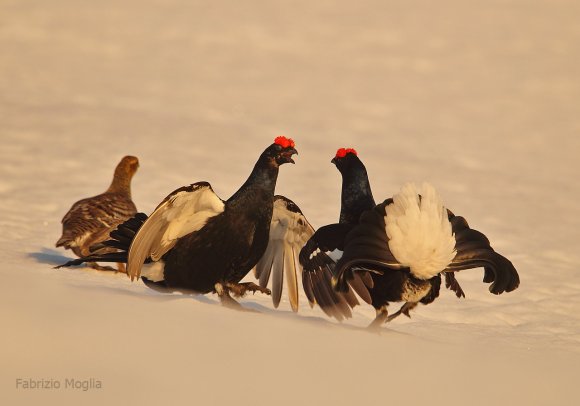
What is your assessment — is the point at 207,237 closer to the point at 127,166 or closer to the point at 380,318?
the point at 380,318

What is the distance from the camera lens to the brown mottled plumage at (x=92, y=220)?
9766mm

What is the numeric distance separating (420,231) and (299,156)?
10.0 m

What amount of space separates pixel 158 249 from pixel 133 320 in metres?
2.15

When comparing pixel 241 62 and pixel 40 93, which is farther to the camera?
pixel 241 62

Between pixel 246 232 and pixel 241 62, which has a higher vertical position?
pixel 241 62

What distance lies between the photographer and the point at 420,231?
22.4ft

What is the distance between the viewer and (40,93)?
64.1 ft

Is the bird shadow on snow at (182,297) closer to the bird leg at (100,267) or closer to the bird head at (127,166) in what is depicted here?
the bird leg at (100,267)

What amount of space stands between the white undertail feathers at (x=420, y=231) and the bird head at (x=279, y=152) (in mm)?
1156

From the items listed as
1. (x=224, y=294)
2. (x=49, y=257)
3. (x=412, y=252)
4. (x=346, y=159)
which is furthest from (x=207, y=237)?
(x=49, y=257)

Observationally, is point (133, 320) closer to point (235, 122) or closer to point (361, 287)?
point (361, 287)

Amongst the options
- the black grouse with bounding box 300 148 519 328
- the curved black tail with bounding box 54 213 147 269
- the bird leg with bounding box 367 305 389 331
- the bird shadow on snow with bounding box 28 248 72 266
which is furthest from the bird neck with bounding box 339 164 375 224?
the bird shadow on snow with bounding box 28 248 72 266

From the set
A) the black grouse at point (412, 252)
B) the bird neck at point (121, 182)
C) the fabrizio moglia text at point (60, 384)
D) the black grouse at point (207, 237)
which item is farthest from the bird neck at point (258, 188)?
the bird neck at point (121, 182)

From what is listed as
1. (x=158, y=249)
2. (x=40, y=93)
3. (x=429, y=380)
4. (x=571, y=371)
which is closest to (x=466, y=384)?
(x=429, y=380)
